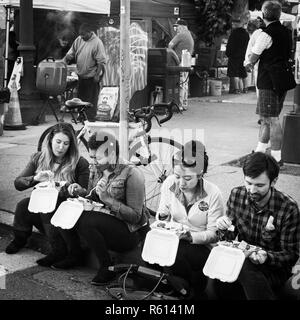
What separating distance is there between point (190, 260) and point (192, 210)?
33cm

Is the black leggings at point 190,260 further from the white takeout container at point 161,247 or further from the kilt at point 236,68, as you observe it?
the kilt at point 236,68

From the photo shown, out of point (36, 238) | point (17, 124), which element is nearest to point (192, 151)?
point (36, 238)

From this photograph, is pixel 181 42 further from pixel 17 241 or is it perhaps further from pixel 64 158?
pixel 17 241

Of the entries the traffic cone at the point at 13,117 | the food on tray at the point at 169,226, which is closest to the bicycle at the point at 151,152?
the food on tray at the point at 169,226

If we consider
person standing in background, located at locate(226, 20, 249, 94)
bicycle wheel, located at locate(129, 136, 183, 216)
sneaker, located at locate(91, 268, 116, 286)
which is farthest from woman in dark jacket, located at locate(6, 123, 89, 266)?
person standing in background, located at locate(226, 20, 249, 94)

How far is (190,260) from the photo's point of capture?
376 cm

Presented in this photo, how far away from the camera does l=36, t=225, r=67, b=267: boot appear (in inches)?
177

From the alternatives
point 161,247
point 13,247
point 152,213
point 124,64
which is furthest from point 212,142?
point 161,247

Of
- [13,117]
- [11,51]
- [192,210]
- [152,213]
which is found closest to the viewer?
[192,210]

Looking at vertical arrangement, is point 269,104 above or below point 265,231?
above
